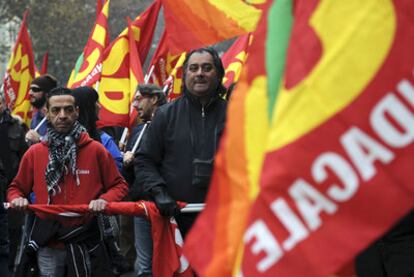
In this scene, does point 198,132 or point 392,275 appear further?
point 198,132

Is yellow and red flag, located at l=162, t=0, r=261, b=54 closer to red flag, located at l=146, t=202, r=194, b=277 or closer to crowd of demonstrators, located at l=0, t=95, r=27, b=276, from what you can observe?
red flag, located at l=146, t=202, r=194, b=277

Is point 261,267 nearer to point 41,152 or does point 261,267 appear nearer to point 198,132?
point 198,132

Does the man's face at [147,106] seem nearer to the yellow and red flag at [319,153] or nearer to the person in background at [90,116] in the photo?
the person in background at [90,116]

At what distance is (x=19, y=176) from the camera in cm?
657

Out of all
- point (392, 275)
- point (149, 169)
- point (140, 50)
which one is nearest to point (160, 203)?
point (149, 169)

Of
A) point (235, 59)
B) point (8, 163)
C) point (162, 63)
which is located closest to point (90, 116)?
point (8, 163)

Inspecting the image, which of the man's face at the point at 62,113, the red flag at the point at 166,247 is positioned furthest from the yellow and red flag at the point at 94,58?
the red flag at the point at 166,247

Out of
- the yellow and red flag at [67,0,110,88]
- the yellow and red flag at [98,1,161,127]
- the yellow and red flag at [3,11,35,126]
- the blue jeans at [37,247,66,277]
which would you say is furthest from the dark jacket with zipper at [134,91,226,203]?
the yellow and red flag at [3,11,35,126]

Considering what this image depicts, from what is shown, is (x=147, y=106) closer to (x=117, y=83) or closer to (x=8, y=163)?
(x=8, y=163)

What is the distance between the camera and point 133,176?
827 centimetres

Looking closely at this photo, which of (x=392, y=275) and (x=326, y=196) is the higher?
(x=326, y=196)

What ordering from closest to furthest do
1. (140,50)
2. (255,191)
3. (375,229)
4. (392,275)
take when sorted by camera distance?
(375,229)
(255,191)
(392,275)
(140,50)

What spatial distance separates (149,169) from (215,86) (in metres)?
0.61

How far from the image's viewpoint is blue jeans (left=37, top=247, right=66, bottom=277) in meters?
6.53
